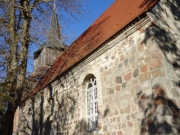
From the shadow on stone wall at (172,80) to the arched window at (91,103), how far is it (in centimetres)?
251

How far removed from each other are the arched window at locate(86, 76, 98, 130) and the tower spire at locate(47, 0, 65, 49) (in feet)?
6.11

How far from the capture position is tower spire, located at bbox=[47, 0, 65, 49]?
23.8 feet

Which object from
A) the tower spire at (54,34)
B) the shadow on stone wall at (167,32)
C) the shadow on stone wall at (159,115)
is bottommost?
the shadow on stone wall at (159,115)

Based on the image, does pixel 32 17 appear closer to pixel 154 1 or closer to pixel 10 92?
pixel 10 92

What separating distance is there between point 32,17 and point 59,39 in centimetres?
126

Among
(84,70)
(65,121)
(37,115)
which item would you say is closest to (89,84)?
(84,70)

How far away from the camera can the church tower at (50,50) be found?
7380mm

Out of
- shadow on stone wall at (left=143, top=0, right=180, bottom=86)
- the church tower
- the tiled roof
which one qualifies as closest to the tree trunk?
the church tower

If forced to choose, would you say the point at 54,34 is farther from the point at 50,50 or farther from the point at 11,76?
the point at 50,50

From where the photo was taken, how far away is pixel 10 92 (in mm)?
6453

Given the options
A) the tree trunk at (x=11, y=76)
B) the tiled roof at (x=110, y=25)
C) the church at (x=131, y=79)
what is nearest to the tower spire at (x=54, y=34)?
the church at (x=131, y=79)

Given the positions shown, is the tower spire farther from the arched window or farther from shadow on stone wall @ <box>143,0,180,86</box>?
shadow on stone wall @ <box>143,0,180,86</box>

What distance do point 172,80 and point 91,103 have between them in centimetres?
336

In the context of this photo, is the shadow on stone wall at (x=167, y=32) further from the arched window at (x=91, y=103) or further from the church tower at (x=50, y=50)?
the church tower at (x=50, y=50)
